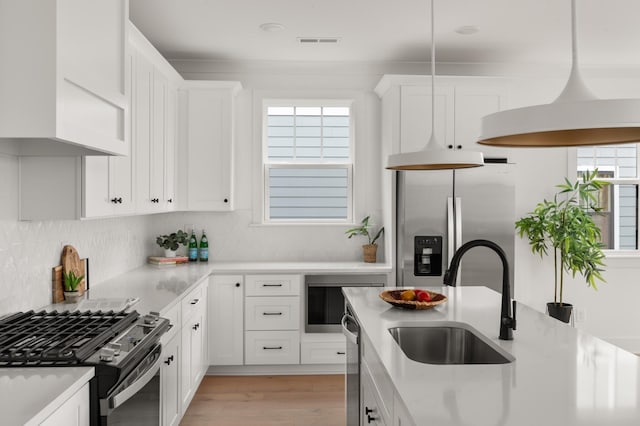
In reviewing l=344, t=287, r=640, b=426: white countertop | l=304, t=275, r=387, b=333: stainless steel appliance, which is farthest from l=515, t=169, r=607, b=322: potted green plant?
l=344, t=287, r=640, b=426: white countertop

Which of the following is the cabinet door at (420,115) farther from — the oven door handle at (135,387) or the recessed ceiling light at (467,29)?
the oven door handle at (135,387)

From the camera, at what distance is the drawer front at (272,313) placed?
429 cm

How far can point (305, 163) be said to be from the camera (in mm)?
4941

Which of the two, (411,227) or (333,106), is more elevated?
(333,106)

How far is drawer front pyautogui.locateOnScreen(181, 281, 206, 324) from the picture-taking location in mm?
3297


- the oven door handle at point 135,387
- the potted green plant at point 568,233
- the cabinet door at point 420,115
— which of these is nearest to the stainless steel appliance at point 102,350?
the oven door handle at point 135,387

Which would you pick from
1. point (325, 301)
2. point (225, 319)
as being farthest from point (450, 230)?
point (225, 319)

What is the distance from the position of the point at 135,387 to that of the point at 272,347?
242 centimetres

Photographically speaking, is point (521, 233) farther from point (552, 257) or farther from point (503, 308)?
point (503, 308)

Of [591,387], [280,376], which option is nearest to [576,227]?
[280,376]

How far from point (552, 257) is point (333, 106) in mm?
2529

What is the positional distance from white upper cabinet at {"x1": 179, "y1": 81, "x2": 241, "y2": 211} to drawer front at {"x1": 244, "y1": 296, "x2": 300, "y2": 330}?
0.86 m

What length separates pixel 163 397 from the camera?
262 centimetres

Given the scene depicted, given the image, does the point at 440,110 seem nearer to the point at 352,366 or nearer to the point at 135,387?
the point at 352,366
